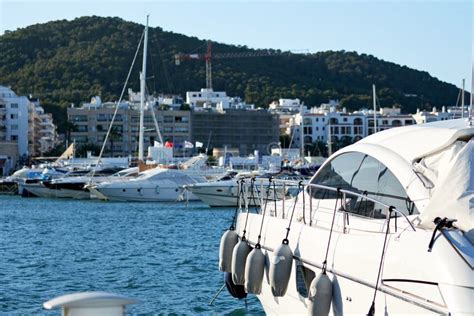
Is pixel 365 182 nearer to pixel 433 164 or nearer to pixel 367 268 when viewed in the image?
pixel 433 164

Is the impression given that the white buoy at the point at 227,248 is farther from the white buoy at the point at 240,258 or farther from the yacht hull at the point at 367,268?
the yacht hull at the point at 367,268

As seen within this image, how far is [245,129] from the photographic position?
160m

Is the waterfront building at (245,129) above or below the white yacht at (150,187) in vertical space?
above

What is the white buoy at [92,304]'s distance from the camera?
203 inches

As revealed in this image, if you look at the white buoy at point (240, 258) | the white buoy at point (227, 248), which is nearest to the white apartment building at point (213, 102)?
the white buoy at point (227, 248)

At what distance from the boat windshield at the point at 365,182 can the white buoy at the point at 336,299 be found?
1.10 m

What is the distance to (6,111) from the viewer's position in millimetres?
127500

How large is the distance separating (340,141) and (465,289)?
152 m

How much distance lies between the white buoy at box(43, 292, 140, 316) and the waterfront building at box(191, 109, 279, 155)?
152 metres

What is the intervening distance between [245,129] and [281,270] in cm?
14985

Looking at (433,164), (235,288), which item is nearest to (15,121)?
(235,288)

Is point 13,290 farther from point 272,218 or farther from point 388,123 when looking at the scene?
point 388,123

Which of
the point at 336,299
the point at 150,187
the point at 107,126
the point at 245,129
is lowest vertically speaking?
the point at 150,187

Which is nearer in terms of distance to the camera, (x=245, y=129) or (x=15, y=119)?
(x=15, y=119)
